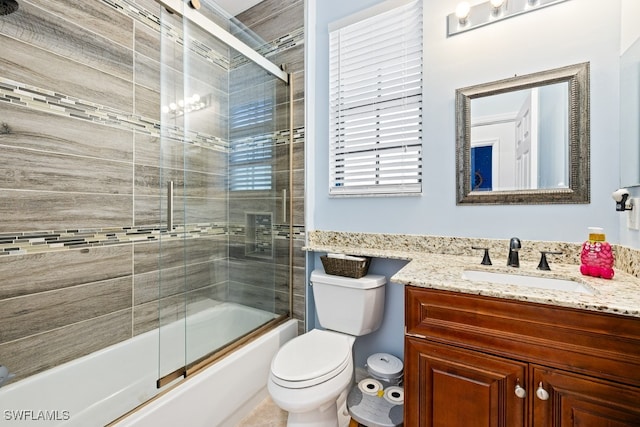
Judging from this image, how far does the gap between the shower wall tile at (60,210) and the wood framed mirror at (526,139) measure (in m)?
1.93

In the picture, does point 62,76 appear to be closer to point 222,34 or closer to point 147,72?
point 147,72

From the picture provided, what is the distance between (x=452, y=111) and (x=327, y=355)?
1.45 m

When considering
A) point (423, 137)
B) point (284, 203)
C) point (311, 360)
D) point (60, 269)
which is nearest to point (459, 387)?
point (311, 360)

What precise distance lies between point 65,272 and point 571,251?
2.44 meters

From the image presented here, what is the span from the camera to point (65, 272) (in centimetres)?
140

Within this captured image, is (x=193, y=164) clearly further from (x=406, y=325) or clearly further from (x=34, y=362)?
(x=406, y=325)

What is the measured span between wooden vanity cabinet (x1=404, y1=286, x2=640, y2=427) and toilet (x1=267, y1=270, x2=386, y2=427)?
1.15 feet

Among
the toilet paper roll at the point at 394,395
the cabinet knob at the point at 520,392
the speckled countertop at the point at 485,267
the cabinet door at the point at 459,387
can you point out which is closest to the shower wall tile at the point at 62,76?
the speckled countertop at the point at 485,267

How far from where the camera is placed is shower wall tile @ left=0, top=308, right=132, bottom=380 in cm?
126

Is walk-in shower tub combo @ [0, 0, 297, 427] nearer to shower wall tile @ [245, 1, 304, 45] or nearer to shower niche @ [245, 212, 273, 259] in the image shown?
shower niche @ [245, 212, 273, 259]

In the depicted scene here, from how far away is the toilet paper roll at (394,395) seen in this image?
136 centimetres

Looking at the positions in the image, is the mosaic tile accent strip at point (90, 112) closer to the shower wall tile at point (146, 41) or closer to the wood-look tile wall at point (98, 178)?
the wood-look tile wall at point (98, 178)

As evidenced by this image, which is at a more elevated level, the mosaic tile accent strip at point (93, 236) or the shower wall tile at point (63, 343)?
the mosaic tile accent strip at point (93, 236)

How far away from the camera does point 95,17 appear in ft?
4.83
